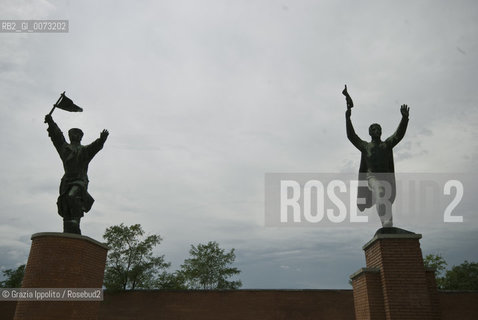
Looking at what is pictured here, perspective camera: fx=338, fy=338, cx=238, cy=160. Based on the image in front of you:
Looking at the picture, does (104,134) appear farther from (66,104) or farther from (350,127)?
(350,127)

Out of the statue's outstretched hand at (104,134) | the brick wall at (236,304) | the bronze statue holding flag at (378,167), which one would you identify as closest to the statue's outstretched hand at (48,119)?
the statue's outstretched hand at (104,134)

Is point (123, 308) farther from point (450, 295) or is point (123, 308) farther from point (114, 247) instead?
point (450, 295)

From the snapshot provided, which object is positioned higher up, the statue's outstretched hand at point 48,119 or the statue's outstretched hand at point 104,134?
the statue's outstretched hand at point 48,119

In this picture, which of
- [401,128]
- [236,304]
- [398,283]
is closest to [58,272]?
[398,283]

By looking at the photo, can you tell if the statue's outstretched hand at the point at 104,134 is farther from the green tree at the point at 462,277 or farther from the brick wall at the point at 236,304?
the green tree at the point at 462,277

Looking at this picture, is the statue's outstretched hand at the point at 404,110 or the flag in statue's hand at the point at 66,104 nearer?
the statue's outstretched hand at the point at 404,110

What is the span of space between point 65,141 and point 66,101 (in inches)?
43.7

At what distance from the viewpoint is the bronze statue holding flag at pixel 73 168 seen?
321 inches

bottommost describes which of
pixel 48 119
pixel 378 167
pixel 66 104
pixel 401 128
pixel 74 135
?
pixel 378 167

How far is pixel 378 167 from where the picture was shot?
7.52m

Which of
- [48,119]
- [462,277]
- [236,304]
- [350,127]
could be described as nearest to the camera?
[350,127]

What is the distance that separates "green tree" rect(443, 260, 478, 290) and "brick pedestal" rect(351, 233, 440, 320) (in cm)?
2737

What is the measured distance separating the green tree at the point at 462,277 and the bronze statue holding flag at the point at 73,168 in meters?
31.1

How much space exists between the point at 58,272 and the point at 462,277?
32.5 meters
